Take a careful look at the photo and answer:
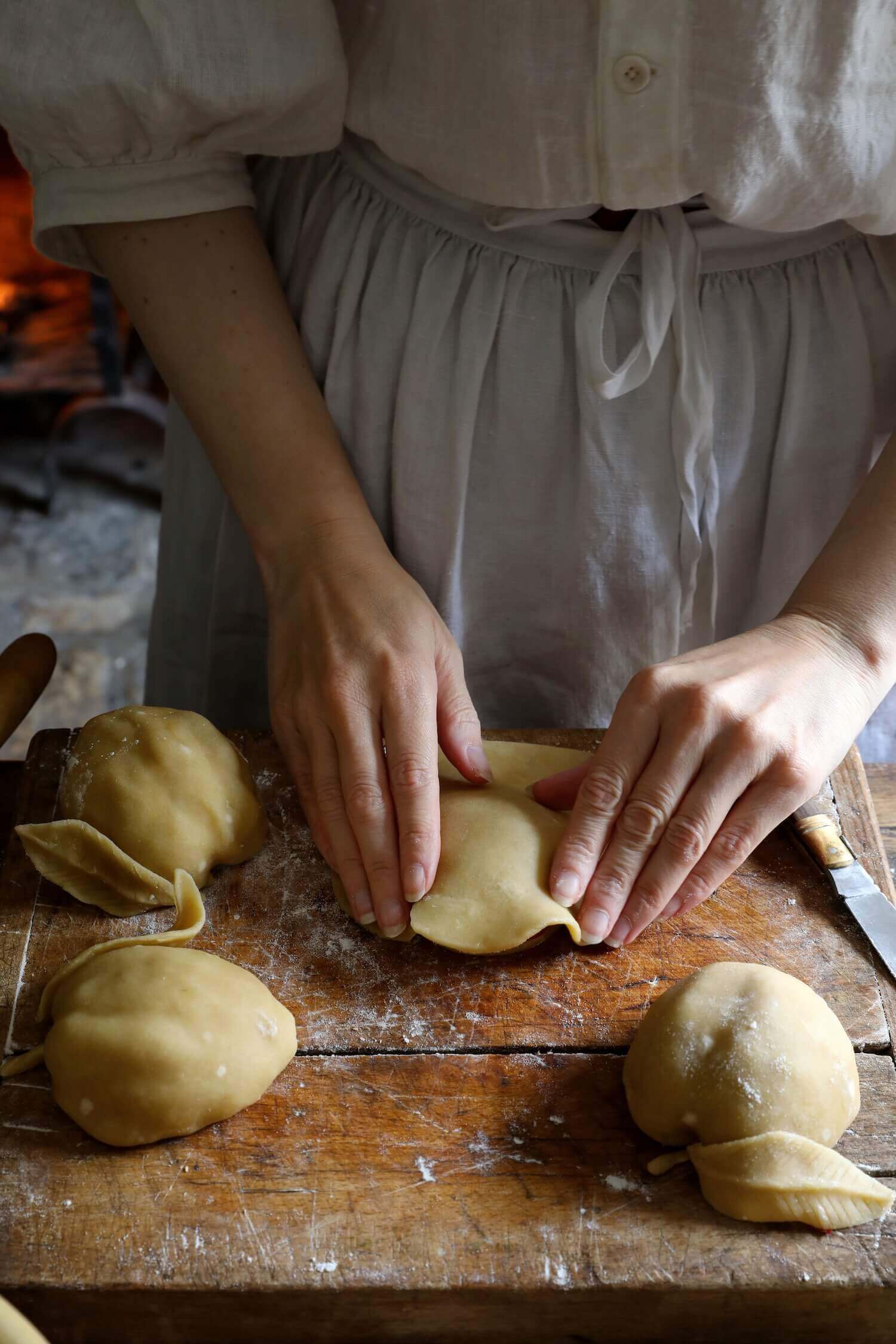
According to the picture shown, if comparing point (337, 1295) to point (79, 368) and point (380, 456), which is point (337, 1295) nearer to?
point (380, 456)

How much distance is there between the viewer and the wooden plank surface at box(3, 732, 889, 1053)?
106cm

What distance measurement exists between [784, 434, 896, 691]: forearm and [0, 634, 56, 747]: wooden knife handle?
0.84m

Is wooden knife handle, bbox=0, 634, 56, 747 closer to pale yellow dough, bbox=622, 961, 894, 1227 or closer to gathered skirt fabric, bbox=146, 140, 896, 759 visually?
gathered skirt fabric, bbox=146, 140, 896, 759

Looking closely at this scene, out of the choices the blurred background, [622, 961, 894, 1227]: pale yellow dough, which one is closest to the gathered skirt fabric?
[622, 961, 894, 1227]: pale yellow dough

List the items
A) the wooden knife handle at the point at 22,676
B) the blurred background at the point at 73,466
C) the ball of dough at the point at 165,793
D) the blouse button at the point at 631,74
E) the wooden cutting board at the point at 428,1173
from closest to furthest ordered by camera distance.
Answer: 1. the wooden cutting board at the point at 428,1173
2. the blouse button at the point at 631,74
3. the ball of dough at the point at 165,793
4. the wooden knife handle at the point at 22,676
5. the blurred background at the point at 73,466

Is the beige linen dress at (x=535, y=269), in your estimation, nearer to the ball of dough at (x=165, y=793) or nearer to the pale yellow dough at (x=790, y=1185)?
the ball of dough at (x=165, y=793)

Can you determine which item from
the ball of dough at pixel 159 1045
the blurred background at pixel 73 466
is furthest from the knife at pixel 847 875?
the blurred background at pixel 73 466

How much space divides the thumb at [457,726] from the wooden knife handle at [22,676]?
45cm

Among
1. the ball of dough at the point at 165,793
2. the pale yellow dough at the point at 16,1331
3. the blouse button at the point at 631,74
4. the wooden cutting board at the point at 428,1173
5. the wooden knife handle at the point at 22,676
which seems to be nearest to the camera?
the pale yellow dough at the point at 16,1331

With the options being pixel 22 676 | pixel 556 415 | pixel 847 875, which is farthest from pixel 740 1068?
pixel 22 676

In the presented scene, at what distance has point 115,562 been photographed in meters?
3.63

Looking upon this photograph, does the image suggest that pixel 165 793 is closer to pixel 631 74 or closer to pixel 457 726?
pixel 457 726

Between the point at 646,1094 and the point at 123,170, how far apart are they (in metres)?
1.05

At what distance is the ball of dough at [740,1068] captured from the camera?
942 mm
